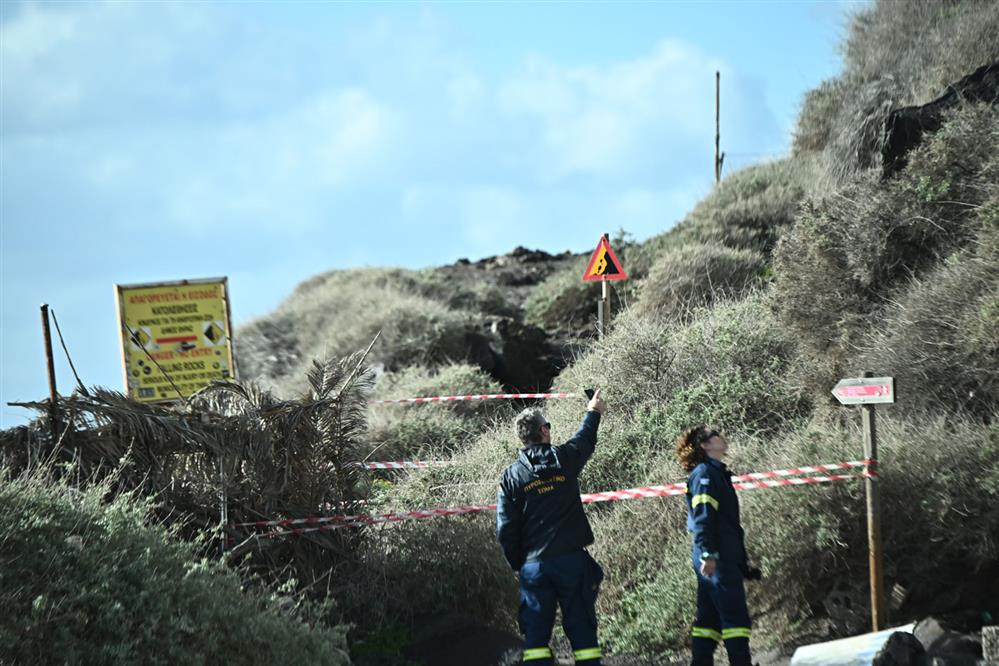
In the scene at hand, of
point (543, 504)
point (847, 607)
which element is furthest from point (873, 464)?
point (543, 504)

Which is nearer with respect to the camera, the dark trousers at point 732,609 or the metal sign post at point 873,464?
the dark trousers at point 732,609

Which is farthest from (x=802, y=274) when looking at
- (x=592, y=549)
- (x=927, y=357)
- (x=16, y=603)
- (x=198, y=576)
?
(x=16, y=603)

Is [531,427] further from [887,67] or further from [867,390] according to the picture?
[887,67]

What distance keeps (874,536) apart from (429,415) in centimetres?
997

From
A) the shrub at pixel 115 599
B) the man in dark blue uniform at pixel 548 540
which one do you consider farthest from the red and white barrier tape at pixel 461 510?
the shrub at pixel 115 599

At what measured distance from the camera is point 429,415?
1780 cm

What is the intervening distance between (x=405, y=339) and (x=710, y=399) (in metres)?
11.8

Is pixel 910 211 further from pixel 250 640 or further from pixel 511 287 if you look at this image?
pixel 511 287

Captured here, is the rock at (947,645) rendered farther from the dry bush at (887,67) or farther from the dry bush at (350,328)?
the dry bush at (350,328)

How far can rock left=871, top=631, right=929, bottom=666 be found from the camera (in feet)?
23.5

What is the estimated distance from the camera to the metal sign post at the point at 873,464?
8.48 metres

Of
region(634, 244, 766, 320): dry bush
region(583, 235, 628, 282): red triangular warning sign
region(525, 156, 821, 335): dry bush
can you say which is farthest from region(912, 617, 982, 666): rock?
region(525, 156, 821, 335): dry bush

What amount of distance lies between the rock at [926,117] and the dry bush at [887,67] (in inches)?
34.9

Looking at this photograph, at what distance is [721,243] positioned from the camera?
2269 centimetres
